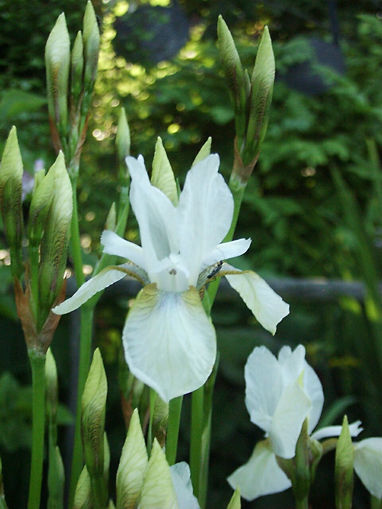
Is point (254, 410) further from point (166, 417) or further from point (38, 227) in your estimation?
point (38, 227)

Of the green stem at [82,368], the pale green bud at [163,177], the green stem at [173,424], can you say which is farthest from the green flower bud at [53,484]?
the pale green bud at [163,177]

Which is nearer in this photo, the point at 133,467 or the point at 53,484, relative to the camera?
the point at 133,467

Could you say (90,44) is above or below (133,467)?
above

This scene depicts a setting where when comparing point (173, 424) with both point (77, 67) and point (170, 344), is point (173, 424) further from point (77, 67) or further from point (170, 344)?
point (77, 67)

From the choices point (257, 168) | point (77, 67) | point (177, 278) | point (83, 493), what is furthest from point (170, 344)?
point (257, 168)

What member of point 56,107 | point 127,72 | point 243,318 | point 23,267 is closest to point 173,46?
point 127,72
